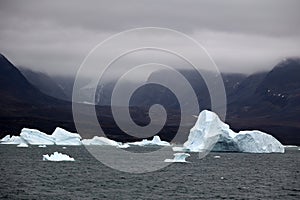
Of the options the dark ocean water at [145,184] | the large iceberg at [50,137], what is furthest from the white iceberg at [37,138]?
the dark ocean water at [145,184]

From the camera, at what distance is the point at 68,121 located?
185125 mm

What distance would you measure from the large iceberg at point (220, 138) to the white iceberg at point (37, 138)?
106 ft

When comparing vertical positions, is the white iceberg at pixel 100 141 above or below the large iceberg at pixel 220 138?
below

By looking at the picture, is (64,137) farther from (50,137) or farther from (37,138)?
(37,138)

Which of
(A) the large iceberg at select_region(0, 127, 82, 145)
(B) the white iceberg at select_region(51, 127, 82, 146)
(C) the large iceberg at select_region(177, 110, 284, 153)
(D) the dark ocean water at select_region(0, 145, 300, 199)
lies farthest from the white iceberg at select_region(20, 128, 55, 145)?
(D) the dark ocean water at select_region(0, 145, 300, 199)

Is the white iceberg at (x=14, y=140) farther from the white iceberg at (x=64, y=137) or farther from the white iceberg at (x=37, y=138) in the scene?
the white iceberg at (x=64, y=137)

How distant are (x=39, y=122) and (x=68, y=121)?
54.6 feet

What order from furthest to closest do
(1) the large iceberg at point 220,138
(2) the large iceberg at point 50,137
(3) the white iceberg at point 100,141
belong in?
(3) the white iceberg at point 100,141 < (2) the large iceberg at point 50,137 < (1) the large iceberg at point 220,138

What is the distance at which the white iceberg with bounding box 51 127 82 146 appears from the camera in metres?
107

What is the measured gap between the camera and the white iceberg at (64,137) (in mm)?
106744

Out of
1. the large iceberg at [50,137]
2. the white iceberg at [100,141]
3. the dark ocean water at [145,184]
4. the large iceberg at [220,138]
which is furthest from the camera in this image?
the white iceberg at [100,141]

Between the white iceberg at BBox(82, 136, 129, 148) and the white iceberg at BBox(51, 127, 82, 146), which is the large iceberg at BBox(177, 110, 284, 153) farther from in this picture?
the white iceberg at BBox(82, 136, 129, 148)

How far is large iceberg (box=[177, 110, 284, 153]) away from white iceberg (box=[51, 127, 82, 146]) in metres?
27.4

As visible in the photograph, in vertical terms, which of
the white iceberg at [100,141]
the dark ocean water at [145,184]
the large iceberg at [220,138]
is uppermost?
the large iceberg at [220,138]
